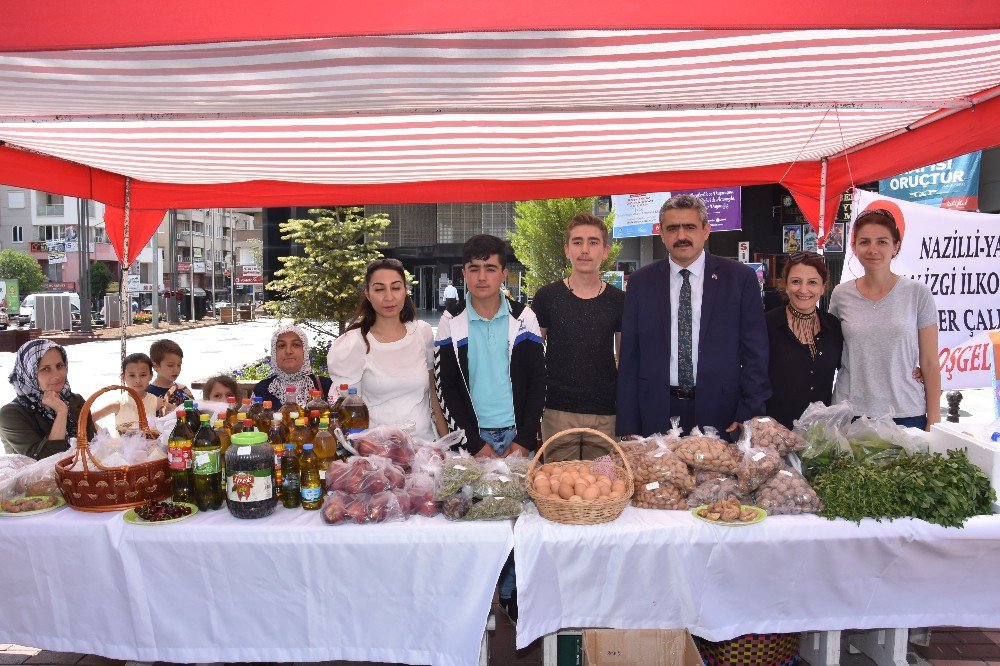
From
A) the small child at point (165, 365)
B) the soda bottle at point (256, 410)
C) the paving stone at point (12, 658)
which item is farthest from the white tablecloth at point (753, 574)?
the small child at point (165, 365)

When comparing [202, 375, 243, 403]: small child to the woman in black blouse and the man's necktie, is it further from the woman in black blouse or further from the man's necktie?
the woman in black blouse

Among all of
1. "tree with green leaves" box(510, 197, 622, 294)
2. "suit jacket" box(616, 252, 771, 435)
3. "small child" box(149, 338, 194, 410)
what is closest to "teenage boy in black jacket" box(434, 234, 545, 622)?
"suit jacket" box(616, 252, 771, 435)

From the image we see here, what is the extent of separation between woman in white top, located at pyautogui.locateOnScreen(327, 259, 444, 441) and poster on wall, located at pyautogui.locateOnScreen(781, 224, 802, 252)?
11.1 m

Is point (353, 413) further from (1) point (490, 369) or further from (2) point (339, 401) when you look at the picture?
(1) point (490, 369)

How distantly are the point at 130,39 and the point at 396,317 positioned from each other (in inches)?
63.9

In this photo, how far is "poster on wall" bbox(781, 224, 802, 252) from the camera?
12.5 metres

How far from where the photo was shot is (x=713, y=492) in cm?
252

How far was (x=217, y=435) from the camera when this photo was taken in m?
2.46

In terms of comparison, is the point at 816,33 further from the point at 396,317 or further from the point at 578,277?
the point at 396,317

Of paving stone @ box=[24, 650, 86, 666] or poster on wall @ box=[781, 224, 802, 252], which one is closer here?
paving stone @ box=[24, 650, 86, 666]

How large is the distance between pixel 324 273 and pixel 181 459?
8.29m

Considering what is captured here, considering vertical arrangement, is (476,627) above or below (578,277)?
below

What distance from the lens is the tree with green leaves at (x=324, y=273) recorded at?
10445 mm

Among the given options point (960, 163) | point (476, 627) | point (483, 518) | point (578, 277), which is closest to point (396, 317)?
point (578, 277)
